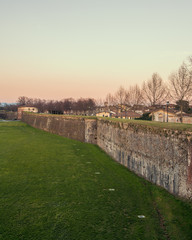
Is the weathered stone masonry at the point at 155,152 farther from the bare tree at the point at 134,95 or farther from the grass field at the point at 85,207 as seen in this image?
the bare tree at the point at 134,95

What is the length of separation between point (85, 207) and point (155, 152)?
14.3ft

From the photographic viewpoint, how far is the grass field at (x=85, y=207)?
7.21m

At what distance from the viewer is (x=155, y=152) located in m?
11.4

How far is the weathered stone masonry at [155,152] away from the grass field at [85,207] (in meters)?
0.54

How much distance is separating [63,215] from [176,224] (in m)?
3.76

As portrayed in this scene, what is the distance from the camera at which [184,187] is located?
29.7ft

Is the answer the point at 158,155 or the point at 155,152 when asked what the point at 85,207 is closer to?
the point at 158,155

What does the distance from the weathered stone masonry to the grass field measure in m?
0.54

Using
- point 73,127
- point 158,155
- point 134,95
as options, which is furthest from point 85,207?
point 134,95

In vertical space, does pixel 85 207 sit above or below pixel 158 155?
below

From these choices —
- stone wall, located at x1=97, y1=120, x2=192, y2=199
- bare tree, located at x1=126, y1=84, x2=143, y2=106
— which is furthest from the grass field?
bare tree, located at x1=126, y1=84, x2=143, y2=106

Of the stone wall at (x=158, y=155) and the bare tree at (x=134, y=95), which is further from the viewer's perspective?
the bare tree at (x=134, y=95)

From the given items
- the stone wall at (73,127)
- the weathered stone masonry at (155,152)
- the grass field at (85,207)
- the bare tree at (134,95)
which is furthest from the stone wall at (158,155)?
the bare tree at (134,95)

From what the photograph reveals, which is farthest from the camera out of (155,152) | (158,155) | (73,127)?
(73,127)
